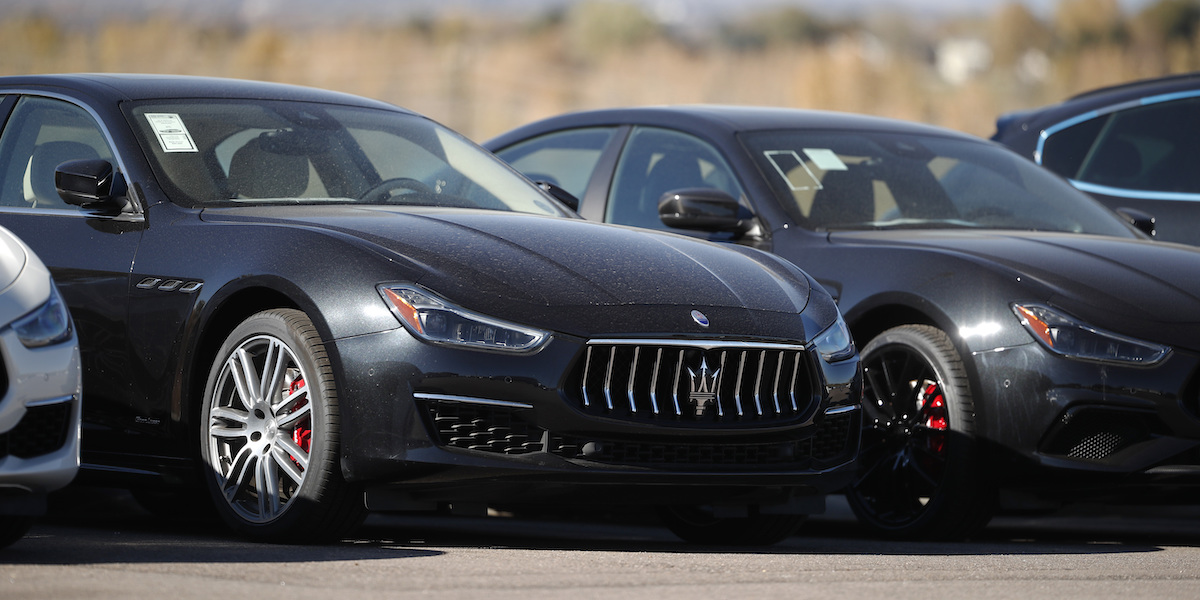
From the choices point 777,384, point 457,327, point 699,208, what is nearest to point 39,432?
point 457,327

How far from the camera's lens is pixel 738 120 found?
7.96m

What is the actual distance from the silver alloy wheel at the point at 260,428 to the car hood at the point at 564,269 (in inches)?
16.7

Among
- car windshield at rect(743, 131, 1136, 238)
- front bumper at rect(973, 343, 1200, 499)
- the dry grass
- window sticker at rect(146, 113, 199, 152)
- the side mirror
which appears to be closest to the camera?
front bumper at rect(973, 343, 1200, 499)

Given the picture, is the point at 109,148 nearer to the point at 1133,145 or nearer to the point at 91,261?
the point at 91,261

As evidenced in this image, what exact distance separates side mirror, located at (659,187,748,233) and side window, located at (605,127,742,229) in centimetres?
49

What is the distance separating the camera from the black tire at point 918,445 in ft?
20.9

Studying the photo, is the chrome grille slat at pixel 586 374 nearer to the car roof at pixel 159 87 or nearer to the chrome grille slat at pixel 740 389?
the chrome grille slat at pixel 740 389

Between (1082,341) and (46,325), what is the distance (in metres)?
3.37

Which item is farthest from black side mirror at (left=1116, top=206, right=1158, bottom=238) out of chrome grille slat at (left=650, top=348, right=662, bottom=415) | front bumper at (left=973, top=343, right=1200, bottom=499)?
chrome grille slat at (left=650, top=348, right=662, bottom=415)

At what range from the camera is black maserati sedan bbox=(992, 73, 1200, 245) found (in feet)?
29.0

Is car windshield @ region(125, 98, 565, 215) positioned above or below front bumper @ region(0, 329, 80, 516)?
above

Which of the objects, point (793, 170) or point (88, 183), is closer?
point (88, 183)

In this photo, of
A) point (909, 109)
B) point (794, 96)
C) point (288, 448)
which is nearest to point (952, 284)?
point (288, 448)

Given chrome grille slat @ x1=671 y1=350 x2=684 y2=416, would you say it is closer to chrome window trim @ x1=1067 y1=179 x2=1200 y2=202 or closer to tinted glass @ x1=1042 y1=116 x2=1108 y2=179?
chrome window trim @ x1=1067 y1=179 x2=1200 y2=202
